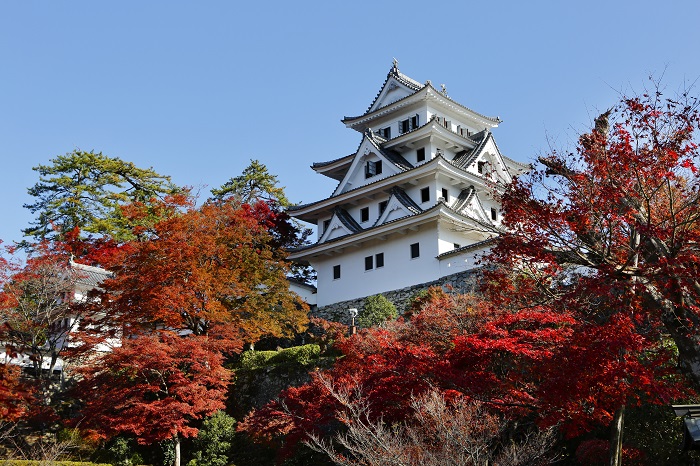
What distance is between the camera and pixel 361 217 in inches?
1416

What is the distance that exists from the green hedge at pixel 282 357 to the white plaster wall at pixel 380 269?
664cm

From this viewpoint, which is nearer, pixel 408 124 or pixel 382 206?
pixel 382 206

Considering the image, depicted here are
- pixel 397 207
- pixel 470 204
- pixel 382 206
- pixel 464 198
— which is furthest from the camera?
pixel 382 206

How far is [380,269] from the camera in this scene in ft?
108

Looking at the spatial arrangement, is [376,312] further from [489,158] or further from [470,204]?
[489,158]

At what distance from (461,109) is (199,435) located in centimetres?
2316

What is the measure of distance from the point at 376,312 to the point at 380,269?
4817mm

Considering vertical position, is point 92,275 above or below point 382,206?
below

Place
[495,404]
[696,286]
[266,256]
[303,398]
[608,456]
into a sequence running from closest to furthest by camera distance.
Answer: [696,286] < [495,404] < [608,456] < [303,398] < [266,256]

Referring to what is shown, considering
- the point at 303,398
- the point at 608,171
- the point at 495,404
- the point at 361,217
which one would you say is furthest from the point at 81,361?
the point at 608,171

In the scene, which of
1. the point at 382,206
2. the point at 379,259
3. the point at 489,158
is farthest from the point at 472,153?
the point at 379,259

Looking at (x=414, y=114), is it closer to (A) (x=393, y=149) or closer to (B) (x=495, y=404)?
(A) (x=393, y=149)

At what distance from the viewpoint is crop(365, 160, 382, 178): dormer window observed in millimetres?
36219

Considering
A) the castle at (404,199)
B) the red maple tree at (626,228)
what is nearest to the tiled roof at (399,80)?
the castle at (404,199)
